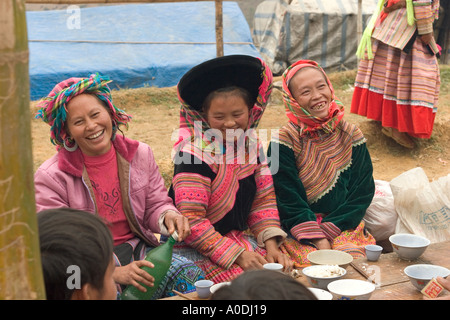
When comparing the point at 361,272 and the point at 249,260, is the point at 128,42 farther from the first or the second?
the point at 361,272

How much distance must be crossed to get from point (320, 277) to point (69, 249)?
3.62ft

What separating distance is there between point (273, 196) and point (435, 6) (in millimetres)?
3662

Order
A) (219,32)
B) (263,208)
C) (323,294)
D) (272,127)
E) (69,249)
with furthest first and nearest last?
(272,127) → (219,32) → (263,208) → (323,294) → (69,249)

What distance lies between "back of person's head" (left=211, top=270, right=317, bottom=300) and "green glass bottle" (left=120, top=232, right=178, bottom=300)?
134cm

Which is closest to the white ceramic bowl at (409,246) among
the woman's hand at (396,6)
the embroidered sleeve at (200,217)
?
the embroidered sleeve at (200,217)

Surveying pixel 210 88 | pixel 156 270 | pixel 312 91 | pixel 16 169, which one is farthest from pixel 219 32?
pixel 16 169

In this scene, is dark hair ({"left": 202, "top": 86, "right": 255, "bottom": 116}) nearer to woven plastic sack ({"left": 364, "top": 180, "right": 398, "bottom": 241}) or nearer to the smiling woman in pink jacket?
the smiling woman in pink jacket

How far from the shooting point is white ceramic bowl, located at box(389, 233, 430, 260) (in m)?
2.54

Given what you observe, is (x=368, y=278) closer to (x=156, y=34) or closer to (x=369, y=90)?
(x=369, y=90)

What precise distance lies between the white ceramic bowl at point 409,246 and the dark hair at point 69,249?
4.80 feet

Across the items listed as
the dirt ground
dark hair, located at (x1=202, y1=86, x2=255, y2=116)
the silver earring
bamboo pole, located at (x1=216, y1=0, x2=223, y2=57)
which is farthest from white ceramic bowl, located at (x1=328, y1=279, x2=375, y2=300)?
bamboo pole, located at (x1=216, y1=0, x2=223, y2=57)

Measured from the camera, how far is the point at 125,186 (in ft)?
9.50

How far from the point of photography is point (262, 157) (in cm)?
332
